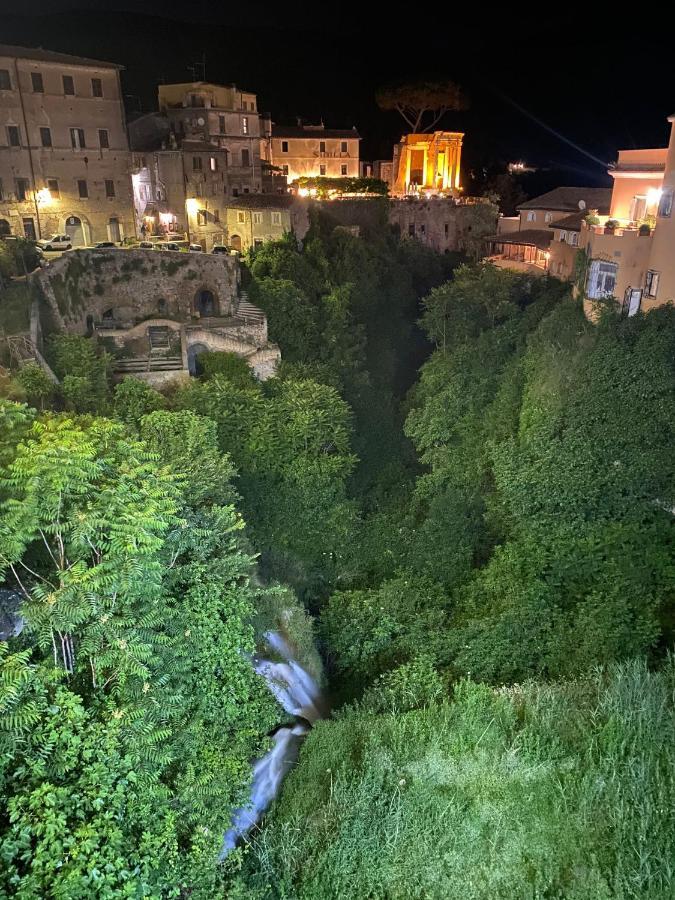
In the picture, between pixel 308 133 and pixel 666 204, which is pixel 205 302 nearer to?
pixel 666 204

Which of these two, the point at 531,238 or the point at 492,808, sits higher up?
the point at 531,238

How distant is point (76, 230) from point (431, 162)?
94.7 feet

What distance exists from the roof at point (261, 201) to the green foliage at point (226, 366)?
12.3 meters

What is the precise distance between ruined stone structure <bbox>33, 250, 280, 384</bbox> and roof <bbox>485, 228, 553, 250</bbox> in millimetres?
17671

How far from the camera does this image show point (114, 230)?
37.1 meters

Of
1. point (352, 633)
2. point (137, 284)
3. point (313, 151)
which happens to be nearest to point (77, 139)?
point (137, 284)

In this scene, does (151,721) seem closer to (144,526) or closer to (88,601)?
(88,601)

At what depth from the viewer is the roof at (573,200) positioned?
35.4 m

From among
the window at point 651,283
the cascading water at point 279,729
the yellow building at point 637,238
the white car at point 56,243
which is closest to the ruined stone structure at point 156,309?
the white car at point 56,243

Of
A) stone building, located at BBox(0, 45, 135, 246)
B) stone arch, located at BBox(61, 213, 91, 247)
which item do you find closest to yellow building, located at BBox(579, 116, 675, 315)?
stone building, located at BBox(0, 45, 135, 246)

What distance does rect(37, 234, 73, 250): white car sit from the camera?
101 ft

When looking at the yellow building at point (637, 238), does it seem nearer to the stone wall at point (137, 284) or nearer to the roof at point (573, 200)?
the roof at point (573, 200)

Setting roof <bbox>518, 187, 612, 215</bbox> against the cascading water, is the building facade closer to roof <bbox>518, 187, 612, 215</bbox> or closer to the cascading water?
roof <bbox>518, 187, 612, 215</bbox>

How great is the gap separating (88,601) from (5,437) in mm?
5821
